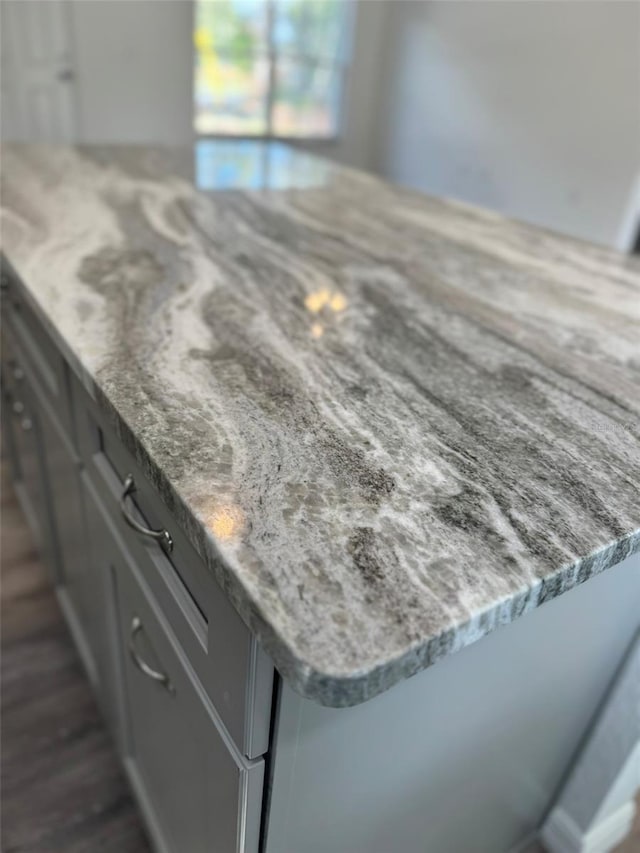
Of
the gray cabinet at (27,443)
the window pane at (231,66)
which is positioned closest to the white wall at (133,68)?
the window pane at (231,66)

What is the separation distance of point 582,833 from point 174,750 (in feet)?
2.55

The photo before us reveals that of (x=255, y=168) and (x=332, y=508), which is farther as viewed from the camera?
(x=255, y=168)

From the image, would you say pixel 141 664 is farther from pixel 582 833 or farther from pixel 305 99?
pixel 305 99

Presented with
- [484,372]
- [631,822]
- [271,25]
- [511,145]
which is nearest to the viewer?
[484,372]

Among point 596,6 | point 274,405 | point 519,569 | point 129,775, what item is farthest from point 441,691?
point 596,6

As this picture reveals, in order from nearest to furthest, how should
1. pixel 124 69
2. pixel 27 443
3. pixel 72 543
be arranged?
pixel 72 543, pixel 27 443, pixel 124 69

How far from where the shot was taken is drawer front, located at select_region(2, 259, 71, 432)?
3.26ft

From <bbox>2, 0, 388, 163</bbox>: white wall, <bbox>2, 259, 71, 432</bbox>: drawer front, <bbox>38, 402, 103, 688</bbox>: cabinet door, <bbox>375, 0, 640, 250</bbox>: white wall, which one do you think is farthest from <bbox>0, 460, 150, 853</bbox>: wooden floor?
<bbox>375, 0, 640, 250</bbox>: white wall

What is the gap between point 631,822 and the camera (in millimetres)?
1257

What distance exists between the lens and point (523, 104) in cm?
422

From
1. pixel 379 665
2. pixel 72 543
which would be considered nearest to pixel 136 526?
pixel 379 665

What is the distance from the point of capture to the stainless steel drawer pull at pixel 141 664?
2.56 feet

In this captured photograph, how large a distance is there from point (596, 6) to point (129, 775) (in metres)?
4.42

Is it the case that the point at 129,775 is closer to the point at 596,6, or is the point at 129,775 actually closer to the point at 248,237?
the point at 248,237
